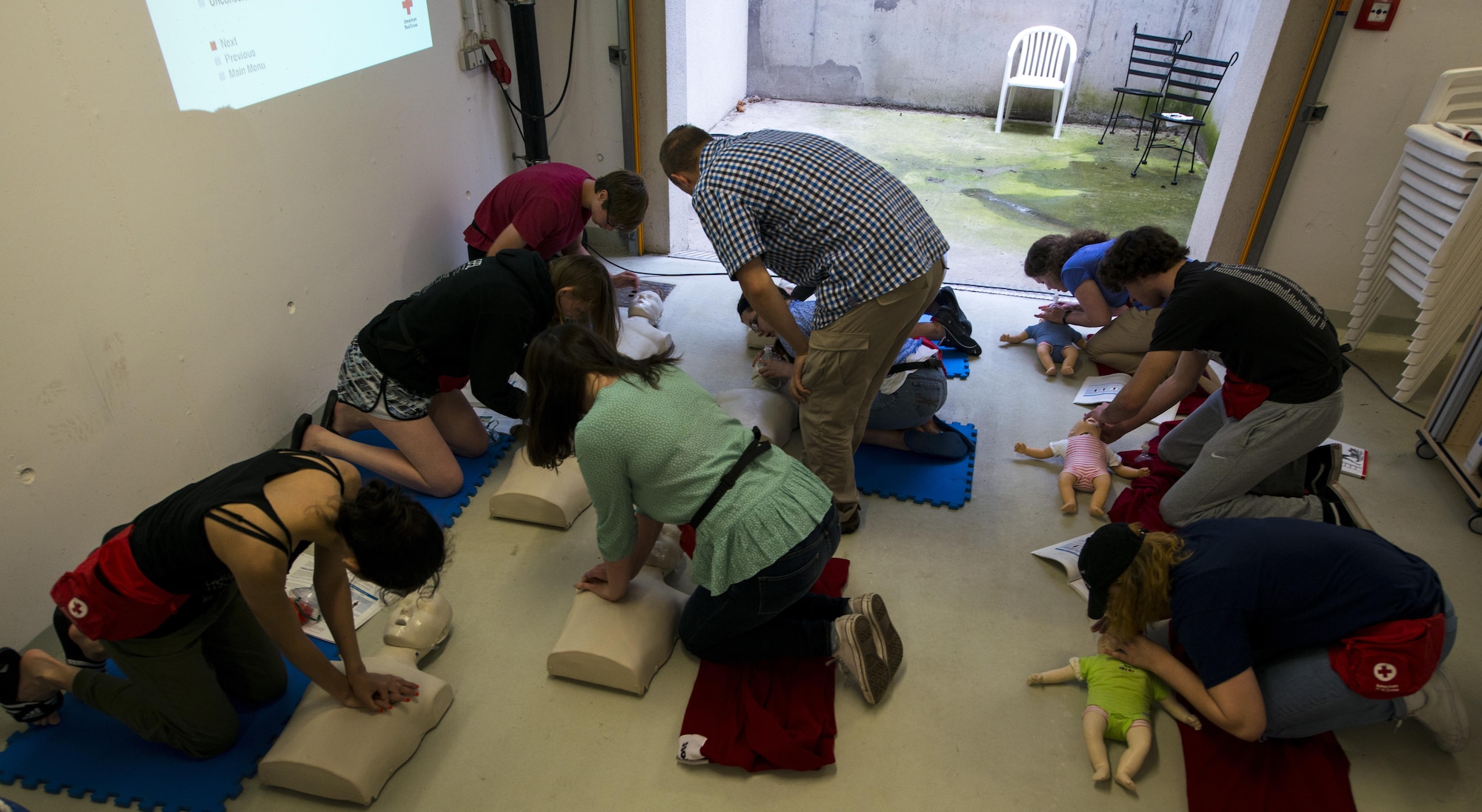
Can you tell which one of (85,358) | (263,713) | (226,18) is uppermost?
(226,18)

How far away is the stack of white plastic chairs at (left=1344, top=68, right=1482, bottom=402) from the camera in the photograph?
131 inches

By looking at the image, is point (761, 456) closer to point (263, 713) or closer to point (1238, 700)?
point (1238, 700)

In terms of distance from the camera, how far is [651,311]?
13.8 ft

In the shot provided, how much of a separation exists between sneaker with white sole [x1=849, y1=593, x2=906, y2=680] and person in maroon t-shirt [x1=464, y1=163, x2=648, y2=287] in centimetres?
183

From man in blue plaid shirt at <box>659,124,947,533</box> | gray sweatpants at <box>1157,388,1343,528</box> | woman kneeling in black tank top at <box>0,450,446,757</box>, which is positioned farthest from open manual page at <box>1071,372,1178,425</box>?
woman kneeling in black tank top at <box>0,450,446,757</box>

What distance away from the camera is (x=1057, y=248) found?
3.80 m

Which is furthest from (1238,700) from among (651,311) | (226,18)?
(226,18)

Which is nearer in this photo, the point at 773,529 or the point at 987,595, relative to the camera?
the point at 773,529

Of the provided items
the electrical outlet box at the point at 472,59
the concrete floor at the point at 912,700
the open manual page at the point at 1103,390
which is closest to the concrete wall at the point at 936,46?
the electrical outlet box at the point at 472,59

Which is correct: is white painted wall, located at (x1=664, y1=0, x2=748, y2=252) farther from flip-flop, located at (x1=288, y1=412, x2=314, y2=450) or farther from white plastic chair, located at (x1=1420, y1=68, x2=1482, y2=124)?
white plastic chair, located at (x1=1420, y1=68, x2=1482, y2=124)

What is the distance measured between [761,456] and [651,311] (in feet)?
7.53

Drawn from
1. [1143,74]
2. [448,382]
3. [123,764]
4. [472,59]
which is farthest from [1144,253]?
[1143,74]

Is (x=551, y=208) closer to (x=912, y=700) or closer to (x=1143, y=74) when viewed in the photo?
(x=912, y=700)

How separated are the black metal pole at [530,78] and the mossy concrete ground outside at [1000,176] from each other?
1.07m
